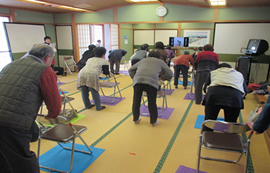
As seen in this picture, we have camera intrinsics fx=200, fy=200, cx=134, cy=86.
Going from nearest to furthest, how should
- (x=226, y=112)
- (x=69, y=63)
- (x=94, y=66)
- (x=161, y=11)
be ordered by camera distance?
(x=226, y=112)
(x=94, y=66)
(x=161, y=11)
(x=69, y=63)

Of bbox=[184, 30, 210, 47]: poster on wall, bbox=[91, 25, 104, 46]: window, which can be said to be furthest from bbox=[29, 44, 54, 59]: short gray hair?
bbox=[184, 30, 210, 47]: poster on wall

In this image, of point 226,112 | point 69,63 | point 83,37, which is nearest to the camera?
point 226,112

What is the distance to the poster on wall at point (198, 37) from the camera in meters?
10.8

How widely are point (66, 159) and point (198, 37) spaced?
10.3 m

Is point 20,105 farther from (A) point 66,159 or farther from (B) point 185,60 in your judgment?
(B) point 185,60

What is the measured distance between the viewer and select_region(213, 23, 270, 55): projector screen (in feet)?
19.0

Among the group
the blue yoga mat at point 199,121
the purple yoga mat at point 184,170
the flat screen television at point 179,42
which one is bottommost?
the purple yoga mat at point 184,170

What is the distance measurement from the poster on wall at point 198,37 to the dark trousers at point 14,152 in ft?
35.4

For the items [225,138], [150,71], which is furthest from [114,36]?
[225,138]

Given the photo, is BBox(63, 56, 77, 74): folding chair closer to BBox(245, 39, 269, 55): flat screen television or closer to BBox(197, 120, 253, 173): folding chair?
BBox(245, 39, 269, 55): flat screen television

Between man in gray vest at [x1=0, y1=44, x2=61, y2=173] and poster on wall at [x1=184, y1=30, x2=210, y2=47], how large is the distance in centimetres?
1055

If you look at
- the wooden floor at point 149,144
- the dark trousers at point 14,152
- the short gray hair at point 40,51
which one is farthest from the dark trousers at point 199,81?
the dark trousers at point 14,152

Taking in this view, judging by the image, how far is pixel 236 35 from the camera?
6051 mm

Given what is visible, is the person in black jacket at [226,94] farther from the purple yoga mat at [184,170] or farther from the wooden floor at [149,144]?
the purple yoga mat at [184,170]
